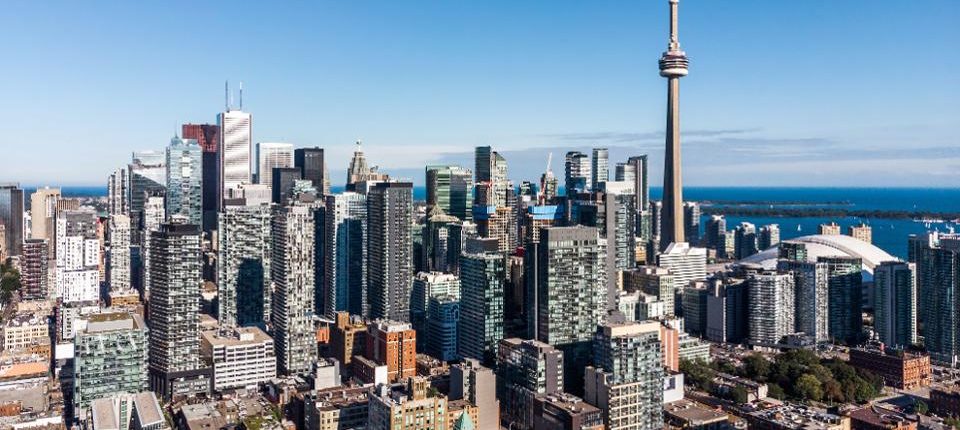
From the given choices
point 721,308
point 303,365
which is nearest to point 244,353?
point 303,365

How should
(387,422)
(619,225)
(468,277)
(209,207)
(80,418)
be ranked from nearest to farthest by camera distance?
1. (387,422)
2. (80,418)
3. (468,277)
4. (619,225)
5. (209,207)

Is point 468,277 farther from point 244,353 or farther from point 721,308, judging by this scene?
point 721,308

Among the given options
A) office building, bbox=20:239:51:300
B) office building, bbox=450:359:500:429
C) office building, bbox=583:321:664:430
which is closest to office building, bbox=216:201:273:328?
office building, bbox=20:239:51:300

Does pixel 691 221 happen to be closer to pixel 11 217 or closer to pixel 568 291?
pixel 568 291

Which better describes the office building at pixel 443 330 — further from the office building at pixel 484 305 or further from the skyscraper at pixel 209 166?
the skyscraper at pixel 209 166

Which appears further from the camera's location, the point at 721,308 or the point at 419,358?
the point at 721,308

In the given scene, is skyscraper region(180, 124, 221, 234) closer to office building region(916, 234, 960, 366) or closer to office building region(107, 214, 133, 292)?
office building region(107, 214, 133, 292)
